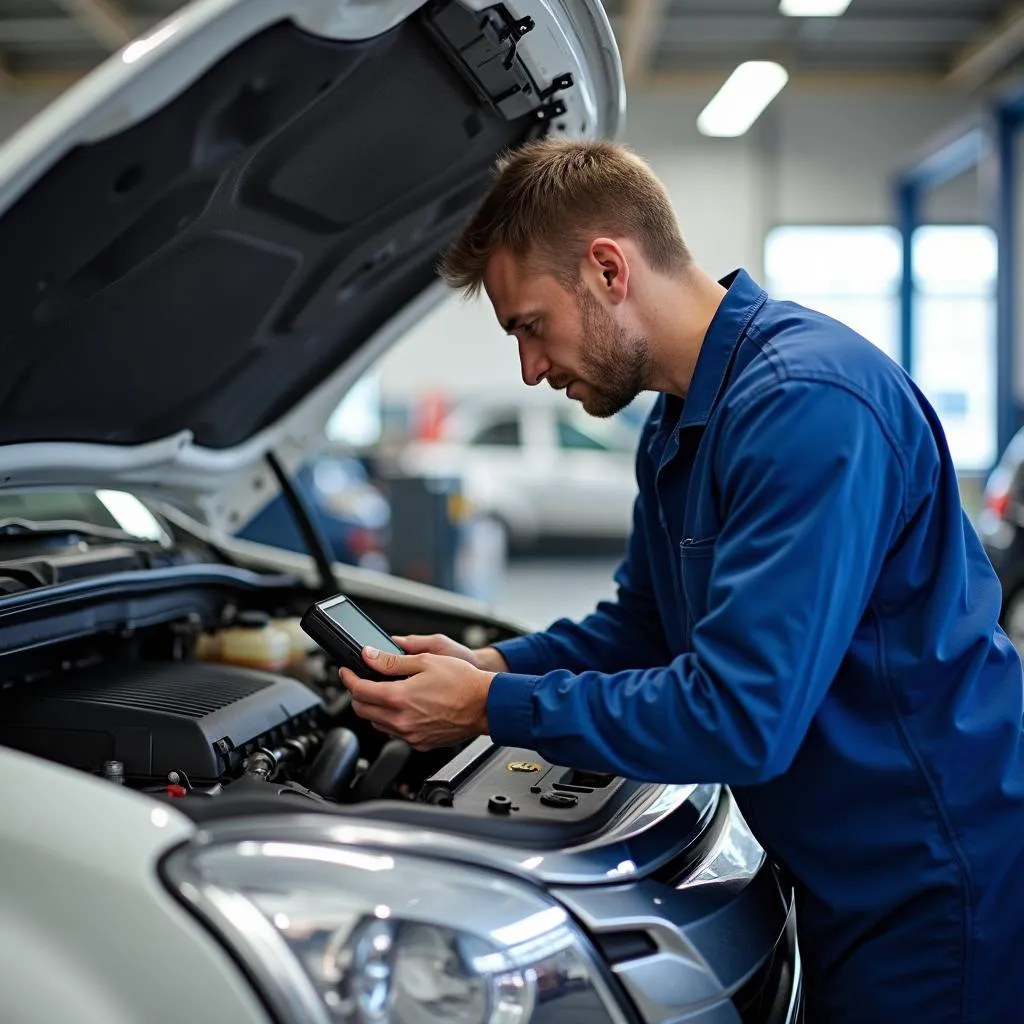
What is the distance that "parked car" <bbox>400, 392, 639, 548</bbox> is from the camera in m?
9.09

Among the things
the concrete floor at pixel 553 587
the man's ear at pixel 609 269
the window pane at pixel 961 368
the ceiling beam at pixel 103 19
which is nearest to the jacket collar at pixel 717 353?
the man's ear at pixel 609 269

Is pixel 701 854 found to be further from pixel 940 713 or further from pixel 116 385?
pixel 116 385

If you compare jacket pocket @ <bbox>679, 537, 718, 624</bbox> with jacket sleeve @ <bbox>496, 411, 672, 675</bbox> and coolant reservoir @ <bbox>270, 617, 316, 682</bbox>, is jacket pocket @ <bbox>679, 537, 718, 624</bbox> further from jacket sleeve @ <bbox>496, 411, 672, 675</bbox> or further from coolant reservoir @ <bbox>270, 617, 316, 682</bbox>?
coolant reservoir @ <bbox>270, 617, 316, 682</bbox>

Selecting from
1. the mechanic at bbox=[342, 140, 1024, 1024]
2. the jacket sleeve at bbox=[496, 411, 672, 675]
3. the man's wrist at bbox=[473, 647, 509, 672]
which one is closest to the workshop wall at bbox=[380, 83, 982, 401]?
the jacket sleeve at bbox=[496, 411, 672, 675]

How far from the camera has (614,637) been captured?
72.3 inches

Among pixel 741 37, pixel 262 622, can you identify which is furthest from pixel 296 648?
pixel 741 37

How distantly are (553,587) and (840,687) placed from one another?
6444 mm

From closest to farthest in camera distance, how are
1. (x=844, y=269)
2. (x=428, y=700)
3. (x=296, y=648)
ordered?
1. (x=428, y=700)
2. (x=296, y=648)
3. (x=844, y=269)

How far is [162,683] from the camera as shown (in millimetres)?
1786

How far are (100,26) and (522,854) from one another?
9.56 m

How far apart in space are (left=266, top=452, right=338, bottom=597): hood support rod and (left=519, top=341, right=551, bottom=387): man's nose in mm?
1020

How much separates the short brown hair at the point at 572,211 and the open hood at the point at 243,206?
206 mm

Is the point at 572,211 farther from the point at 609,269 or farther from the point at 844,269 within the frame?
the point at 844,269

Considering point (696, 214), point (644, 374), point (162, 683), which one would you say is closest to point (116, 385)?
point (162, 683)
